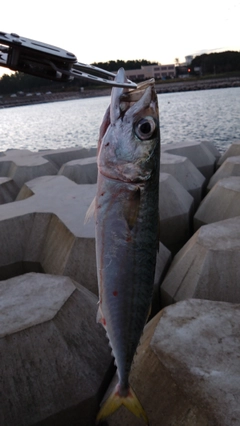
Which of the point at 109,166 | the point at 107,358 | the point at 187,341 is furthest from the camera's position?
the point at 107,358

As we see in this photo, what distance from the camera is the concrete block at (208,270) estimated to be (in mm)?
7035

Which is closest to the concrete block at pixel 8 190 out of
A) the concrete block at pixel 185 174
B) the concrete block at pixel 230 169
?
the concrete block at pixel 185 174

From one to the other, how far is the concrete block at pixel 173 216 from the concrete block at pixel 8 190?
565 cm

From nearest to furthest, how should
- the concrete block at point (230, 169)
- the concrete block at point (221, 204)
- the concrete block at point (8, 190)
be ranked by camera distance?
the concrete block at point (221, 204)
the concrete block at point (230, 169)
the concrete block at point (8, 190)

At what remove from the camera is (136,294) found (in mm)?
3488

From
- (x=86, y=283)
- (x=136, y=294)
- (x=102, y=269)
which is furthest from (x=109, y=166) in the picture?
(x=86, y=283)

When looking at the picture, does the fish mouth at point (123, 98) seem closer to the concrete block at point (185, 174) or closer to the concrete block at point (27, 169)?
the concrete block at point (185, 174)

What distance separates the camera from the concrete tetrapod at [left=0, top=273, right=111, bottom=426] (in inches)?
196

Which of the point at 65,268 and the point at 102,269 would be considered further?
the point at 65,268

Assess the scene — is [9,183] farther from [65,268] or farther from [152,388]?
[152,388]

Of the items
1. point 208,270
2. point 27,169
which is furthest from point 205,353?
point 27,169

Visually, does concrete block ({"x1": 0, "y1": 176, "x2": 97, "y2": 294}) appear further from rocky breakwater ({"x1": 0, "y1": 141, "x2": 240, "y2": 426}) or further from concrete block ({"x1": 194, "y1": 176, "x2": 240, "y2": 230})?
concrete block ({"x1": 194, "y1": 176, "x2": 240, "y2": 230})

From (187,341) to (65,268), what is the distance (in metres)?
3.42

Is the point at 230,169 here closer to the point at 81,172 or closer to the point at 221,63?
the point at 81,172
